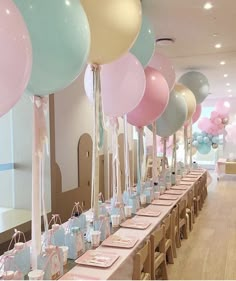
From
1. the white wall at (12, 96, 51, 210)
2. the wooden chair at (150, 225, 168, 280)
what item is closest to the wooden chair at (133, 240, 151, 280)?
the wooden chair at (150, 225, 168, 280)

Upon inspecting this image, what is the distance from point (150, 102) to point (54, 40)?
1997 mm

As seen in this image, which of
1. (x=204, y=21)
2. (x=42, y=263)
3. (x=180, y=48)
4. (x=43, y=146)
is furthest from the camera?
(x=180, y=48)

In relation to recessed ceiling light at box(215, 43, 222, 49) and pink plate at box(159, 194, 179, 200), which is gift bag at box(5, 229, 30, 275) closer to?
pink plate at box(159, 194, 179, 200)

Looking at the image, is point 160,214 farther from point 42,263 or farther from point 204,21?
point 204,21

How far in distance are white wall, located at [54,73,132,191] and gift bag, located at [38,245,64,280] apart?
3050 mm

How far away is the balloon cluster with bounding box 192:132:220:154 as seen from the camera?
1127 cm

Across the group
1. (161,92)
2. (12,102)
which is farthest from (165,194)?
(12,102)

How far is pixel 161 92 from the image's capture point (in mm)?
3570

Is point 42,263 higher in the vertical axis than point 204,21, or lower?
lower

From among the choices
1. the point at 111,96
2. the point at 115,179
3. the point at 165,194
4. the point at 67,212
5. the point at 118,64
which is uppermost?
the point at 118,64

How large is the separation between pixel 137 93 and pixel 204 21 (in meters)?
2.15

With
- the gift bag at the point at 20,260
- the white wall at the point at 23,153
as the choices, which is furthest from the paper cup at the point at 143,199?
the gift bag at the point at 20,260

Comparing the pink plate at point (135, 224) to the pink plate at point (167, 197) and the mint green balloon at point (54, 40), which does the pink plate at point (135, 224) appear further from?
the mint green balloon at point (54, 40)

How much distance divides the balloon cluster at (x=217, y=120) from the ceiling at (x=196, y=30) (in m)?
2.68
